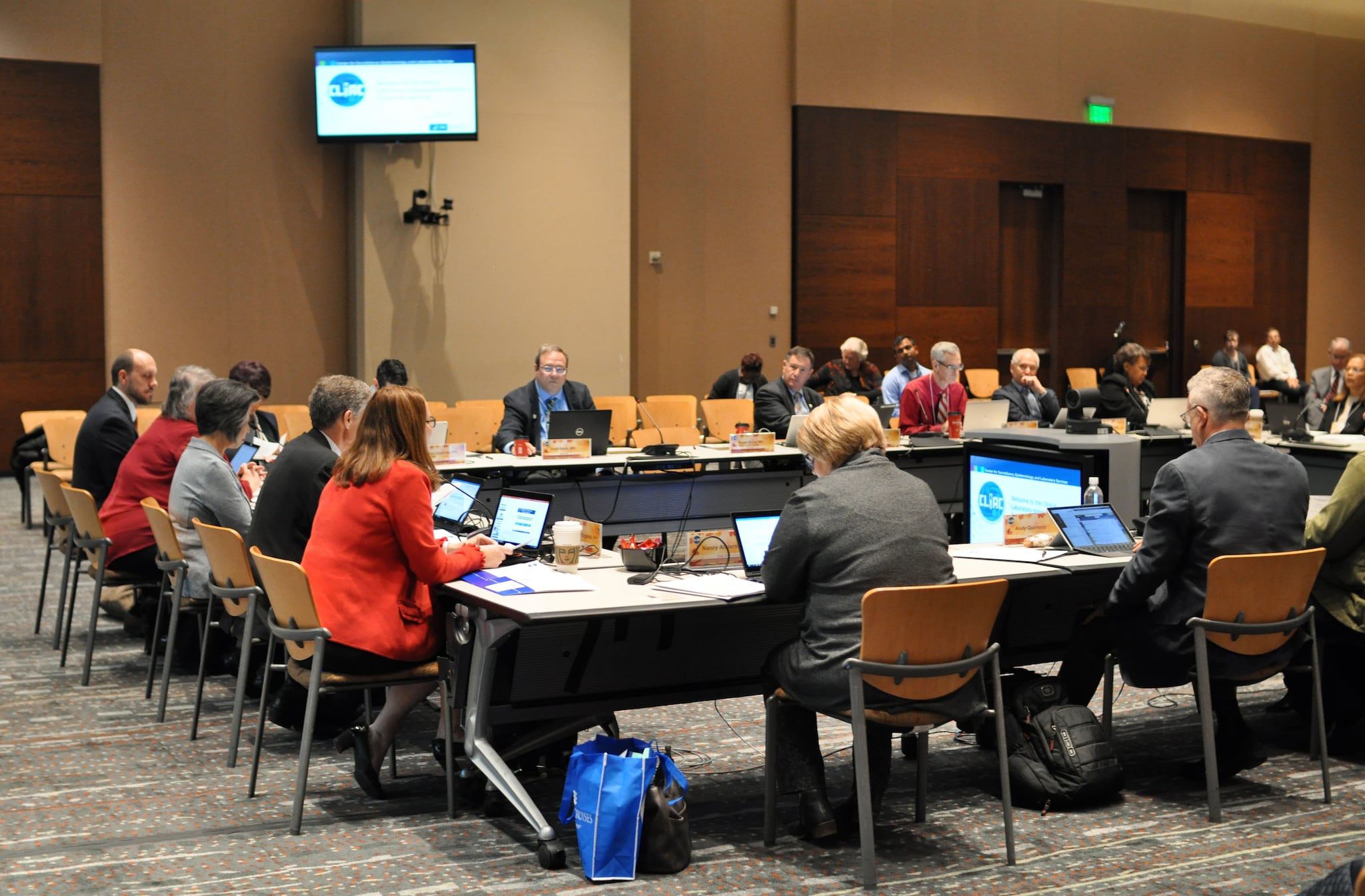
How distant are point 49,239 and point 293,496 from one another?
8039 millimetres

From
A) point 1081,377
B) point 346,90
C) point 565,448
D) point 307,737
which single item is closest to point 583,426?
point 565,448

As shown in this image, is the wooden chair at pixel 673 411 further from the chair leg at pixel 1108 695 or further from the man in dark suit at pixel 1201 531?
the man in dark suit at pixel 1201 531

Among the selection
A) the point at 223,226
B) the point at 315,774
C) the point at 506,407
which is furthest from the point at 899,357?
the point at 315,774

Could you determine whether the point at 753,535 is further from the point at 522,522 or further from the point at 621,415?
the point at 621,415

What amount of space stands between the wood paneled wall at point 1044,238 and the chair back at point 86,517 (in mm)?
8844

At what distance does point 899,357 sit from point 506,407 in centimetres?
493

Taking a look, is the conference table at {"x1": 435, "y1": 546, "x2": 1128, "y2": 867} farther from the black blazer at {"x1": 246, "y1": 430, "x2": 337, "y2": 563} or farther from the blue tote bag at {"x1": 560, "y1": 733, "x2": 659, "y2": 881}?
the black blazer at {"x1": 246, "y1": 430, "x2": 337, "y2": 563}

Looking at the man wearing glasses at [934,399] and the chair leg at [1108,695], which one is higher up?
the man wearing glasses at [934,399]

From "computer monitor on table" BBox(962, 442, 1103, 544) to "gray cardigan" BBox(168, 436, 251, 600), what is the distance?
2.70 meters

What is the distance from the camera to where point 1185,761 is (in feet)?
14.2

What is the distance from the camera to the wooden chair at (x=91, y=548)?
18.0ft

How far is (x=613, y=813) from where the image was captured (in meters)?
3.42

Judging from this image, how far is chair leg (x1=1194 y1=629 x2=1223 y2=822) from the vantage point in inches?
152

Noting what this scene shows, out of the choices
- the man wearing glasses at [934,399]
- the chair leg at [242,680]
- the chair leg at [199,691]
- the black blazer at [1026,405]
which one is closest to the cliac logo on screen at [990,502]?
the chair leg at [242,680]
